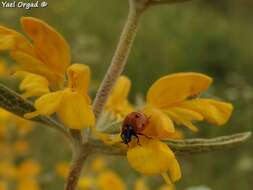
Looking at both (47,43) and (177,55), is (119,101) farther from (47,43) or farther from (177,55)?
(177,55)

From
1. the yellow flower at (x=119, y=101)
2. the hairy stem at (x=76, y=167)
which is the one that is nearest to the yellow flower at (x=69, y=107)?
the hairy stem at (x=76, y=167)

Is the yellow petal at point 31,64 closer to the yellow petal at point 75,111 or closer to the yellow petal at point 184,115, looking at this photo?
the yellow petal at point 75,111

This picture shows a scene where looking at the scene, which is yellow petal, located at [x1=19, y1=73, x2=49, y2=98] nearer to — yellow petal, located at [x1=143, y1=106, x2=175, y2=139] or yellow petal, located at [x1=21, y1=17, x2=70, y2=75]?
yellow petal, located at [x1=21, y1=17, x2=70, y2=75]

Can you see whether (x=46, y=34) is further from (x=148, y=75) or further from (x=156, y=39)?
(x=156, y=39)

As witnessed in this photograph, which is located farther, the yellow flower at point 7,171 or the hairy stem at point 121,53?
the yellow flower at point 7,171

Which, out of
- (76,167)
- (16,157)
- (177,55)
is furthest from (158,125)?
(177,55)

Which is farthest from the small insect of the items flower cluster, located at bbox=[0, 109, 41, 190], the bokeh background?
the bokeh background

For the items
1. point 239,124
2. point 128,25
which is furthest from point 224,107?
point 239,124
